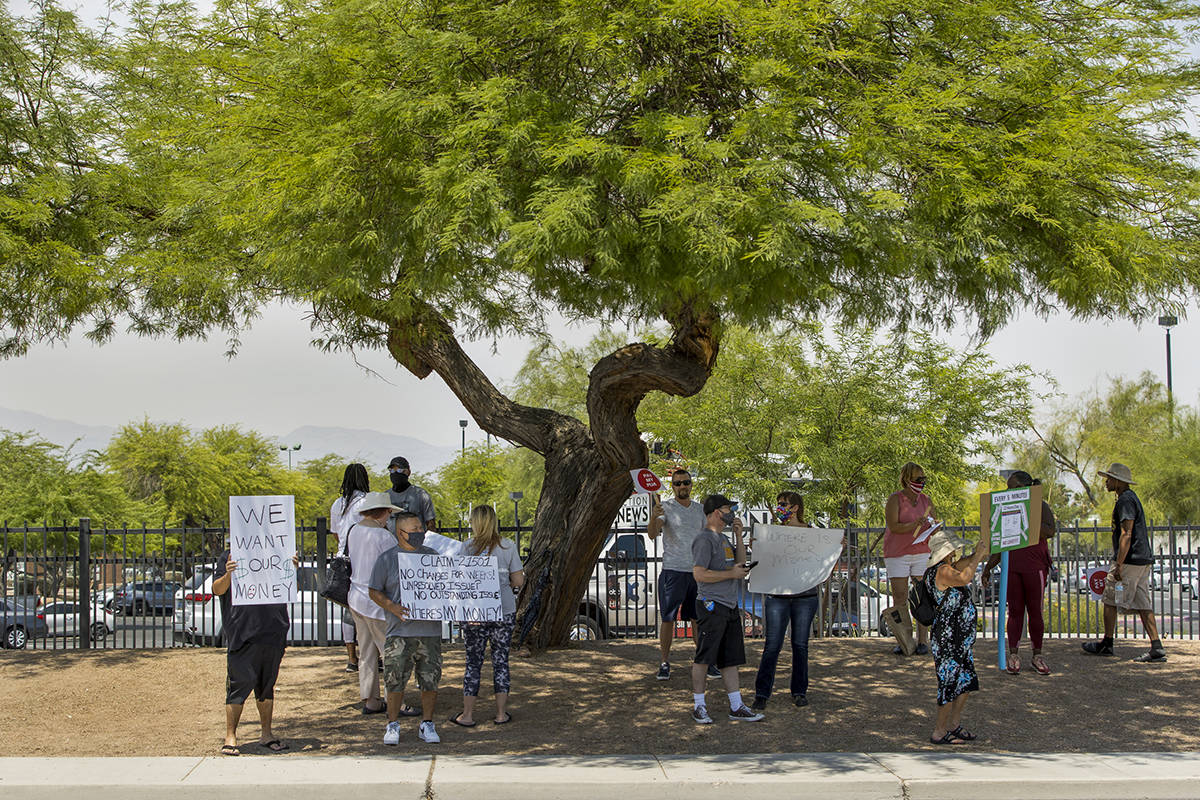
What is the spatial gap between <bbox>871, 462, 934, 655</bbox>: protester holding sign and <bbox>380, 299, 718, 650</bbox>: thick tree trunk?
2204 millimetres

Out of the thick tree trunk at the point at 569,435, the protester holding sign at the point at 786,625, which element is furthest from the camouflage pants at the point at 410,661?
the thick tree trunk at the point at 569,435

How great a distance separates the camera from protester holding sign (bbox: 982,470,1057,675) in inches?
420

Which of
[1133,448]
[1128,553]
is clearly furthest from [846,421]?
[1133,448]

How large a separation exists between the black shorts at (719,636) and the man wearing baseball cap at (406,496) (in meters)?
2.68

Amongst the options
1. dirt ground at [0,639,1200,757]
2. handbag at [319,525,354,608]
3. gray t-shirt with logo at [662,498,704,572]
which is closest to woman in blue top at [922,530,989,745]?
dirt ground at [0,639,1200,757]

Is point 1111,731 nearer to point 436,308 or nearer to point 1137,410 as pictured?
point 436,308

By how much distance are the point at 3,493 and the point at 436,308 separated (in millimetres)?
23729

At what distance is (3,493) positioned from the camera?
1188 inches

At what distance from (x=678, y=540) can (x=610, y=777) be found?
2891 mm

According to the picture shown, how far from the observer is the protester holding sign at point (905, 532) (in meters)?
10.3

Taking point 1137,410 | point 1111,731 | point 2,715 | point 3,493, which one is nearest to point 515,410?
point 2,715

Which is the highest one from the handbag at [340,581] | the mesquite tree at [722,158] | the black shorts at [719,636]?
the mesquite tree at [722,158]

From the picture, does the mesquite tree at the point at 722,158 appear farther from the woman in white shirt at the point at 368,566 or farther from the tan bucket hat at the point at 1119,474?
the tan bucket hat at the point at 1119,474

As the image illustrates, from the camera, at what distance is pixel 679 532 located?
1011cm
